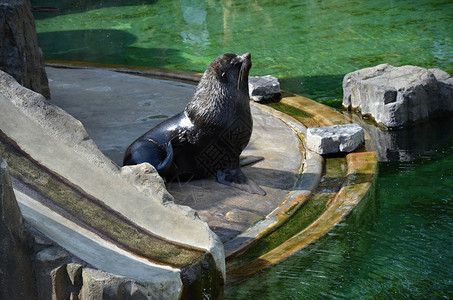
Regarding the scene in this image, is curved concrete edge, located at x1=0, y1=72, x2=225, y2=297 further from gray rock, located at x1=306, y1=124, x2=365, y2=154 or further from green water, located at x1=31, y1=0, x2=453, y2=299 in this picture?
gray rock, located at x1=306, y1=124, x2=365, y2=154

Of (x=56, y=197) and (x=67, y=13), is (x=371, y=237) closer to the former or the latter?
(x=56, y=197)

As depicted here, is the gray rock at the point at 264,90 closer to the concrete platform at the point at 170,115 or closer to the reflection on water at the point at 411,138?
the concrete platform at the point at 170,115

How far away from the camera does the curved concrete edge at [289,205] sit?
4.33 m

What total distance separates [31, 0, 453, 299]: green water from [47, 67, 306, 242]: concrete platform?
0.65m

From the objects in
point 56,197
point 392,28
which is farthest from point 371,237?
point 392,28

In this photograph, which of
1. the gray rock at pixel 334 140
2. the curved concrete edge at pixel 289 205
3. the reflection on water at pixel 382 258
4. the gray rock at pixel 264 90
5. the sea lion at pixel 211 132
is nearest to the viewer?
the reflection on water at pixel 382 258

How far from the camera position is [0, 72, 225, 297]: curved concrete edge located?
3.25 meters

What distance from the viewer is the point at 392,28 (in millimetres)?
11000

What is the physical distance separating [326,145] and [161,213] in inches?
108

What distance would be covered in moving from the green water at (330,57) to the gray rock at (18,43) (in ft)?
10.8

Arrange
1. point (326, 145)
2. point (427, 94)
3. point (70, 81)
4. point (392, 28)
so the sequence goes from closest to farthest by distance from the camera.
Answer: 1. point (326, 145)
2. point (427, 94)
3. point (70, 81)
4. point (392, 28)

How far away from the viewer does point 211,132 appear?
197 inches

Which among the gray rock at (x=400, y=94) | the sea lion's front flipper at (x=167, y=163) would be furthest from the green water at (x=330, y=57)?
the sea lion's front flipper at (x=167, y=163)

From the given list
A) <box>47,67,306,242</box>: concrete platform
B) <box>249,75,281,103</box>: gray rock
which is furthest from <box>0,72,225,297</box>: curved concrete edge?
<box>249,75,281,103</box>: gray rock
